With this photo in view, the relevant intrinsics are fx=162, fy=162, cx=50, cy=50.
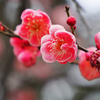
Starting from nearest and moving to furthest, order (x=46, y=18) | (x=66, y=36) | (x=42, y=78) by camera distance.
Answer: (x=66, y=36) < (x=46, y=18) < (x=42, y=78)

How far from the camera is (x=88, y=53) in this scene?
2.22 ft

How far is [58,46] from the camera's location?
74 cm

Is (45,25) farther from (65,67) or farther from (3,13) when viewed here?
(65,67)

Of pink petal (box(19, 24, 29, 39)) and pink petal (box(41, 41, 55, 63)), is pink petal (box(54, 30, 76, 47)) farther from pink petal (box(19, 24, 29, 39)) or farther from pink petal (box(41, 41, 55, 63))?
pink petal (box(19, 24, 29, 39))

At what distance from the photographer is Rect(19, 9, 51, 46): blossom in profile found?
82 cm

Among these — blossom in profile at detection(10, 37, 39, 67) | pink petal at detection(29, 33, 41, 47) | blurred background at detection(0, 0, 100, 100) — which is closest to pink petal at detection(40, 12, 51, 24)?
pink petal at detection(29, 33, 41, 47)

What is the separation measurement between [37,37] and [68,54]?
260 mm

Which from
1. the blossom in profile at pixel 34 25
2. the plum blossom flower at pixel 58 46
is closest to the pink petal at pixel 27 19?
the blossom in profile at pixel 34 25

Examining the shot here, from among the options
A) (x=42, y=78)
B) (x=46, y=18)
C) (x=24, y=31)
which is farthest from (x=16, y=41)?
(x=42, y=78)

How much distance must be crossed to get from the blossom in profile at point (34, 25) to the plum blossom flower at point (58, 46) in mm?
140

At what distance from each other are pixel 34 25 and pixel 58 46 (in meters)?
0.23

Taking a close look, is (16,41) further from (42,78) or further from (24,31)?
(42,78)

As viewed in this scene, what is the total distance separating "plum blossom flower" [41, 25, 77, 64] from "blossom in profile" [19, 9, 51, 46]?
0.14 meters

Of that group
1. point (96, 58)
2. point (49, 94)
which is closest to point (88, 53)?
point (96, 58)
